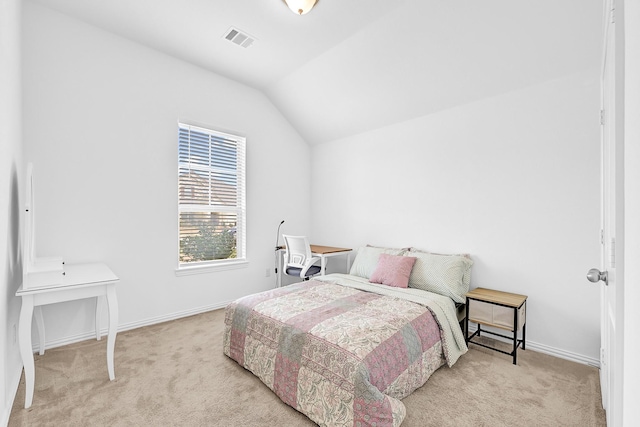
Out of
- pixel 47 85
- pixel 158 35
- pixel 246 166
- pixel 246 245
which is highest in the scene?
pixel 158 35

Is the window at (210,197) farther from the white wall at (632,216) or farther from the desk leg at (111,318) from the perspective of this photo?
the white wall at (632,216)

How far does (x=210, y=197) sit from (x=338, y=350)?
9.12 ft

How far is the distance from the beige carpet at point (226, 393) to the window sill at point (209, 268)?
973mm

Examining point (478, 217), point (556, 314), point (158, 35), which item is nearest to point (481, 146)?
point (478, 217)

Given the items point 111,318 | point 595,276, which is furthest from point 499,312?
point 111,318

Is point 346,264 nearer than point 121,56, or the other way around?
point 121,56

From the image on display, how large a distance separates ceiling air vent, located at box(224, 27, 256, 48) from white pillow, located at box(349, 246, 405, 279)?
2682 millimetres

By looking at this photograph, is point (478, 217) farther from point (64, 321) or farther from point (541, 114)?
point (64, 321)

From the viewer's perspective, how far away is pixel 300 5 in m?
2.50

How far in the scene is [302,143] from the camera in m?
4.82

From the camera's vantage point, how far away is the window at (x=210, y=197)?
360 cm

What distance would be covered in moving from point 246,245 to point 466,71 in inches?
129

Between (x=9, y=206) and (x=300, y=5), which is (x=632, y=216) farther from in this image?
(x=9, y=206)

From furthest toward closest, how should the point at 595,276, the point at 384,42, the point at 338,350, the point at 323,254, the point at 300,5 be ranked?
1. the point at 323,254
2. the point at 384,42
3. the point at 300,5
4. the point at 338,350
5. the point at 595,276
